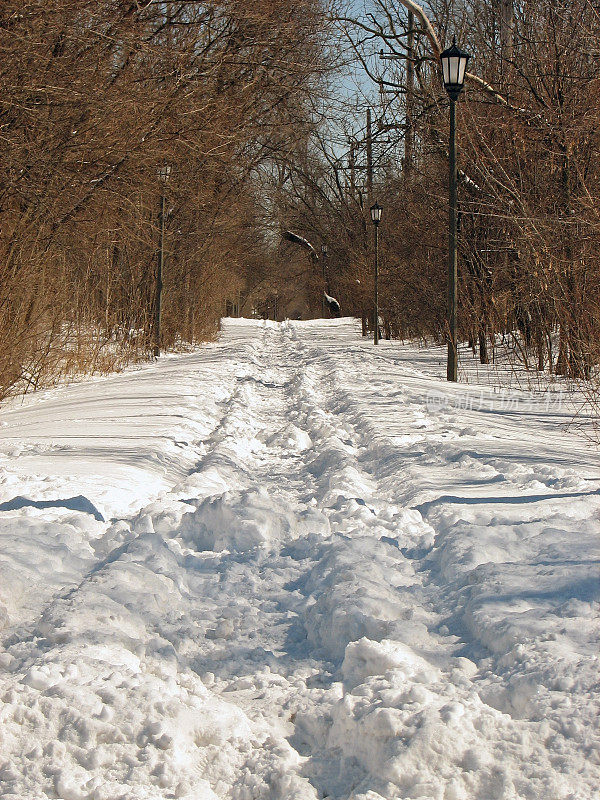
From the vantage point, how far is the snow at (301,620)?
8.84 feet

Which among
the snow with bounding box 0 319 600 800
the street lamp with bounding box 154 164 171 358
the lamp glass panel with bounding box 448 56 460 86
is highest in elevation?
the lamp glass panel with bounding box 448 56 460 86

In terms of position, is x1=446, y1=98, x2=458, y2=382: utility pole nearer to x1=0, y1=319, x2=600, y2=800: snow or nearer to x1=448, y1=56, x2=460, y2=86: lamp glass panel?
x1=448, y1=56, x2=460, y2=86: lamp glass panel

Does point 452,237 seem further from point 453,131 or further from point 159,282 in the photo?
point 159,282

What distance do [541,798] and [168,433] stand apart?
22.4 ft

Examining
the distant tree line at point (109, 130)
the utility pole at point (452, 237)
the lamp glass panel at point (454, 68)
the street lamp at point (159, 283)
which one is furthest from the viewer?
the street lamp at point (159, 283)

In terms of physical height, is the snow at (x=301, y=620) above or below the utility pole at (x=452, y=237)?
below

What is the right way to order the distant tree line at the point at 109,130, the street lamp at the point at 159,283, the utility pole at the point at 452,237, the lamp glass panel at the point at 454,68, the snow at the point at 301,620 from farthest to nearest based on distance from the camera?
the street lamp at the point at 159,283 → the utility pole at the point at 452,237 → the lamp glass panel at the point at 454,68 → the distant tree line at the point at 109,130 → the snow at the point at 301,620

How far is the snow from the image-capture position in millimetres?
2695

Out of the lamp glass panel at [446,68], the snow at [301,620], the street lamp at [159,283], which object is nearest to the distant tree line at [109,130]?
the street lamp at [159,283]

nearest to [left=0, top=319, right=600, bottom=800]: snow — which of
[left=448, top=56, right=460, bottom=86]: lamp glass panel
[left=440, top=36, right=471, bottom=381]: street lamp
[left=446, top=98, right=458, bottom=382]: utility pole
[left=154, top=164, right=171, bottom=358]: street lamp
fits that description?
[left=446, top=98, right=458, bottom=382]: utility pole

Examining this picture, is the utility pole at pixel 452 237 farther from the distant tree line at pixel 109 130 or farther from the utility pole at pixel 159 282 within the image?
the utility pole at pixel 159 282

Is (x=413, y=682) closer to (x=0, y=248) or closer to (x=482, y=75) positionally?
(x=0, y=248)

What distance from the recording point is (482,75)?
1636cm

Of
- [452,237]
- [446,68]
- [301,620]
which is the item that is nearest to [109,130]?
[446,68]
